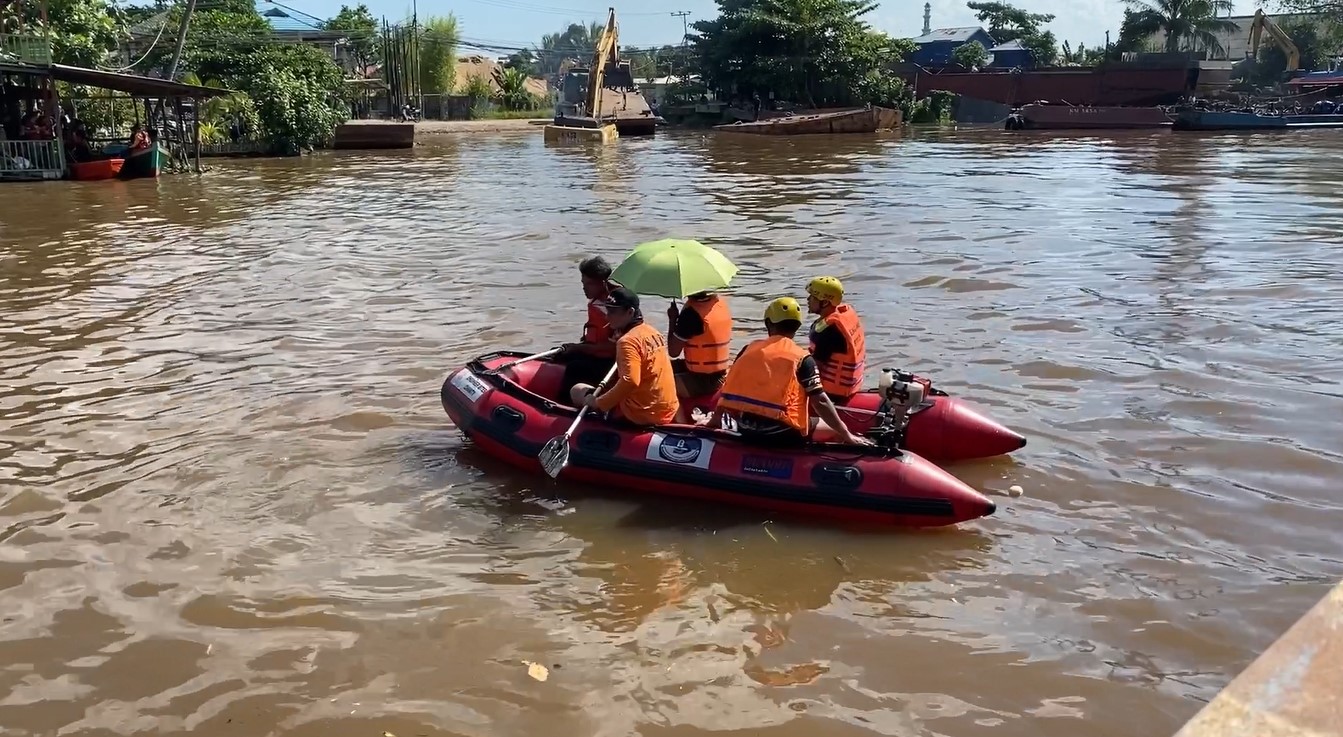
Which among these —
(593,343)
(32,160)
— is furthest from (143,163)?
(593,343)

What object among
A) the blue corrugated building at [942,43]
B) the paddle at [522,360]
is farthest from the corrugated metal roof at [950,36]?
the paddle at [522,360]

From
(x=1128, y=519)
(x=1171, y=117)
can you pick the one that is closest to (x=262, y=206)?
(x=1128, y=519)

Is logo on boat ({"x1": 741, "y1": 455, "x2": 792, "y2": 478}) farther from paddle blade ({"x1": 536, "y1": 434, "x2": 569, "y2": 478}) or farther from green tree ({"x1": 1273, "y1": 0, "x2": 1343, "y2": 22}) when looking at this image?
green tree ({"x1": 1273, "y1": 0, "x2": 1343, "y2": 22})

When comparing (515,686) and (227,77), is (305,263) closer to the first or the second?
(515,686)

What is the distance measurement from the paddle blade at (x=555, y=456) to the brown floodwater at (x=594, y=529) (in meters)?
0.29

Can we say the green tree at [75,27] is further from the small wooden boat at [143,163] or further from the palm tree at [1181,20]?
the palm tree at [1181,20]

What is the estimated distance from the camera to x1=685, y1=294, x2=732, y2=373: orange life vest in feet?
23.3

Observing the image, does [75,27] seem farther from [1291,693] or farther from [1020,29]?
[1020,29]

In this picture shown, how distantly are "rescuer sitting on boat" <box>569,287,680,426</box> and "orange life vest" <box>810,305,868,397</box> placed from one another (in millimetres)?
1024

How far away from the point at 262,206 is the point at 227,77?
18213 mm

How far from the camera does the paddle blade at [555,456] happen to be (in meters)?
6.46

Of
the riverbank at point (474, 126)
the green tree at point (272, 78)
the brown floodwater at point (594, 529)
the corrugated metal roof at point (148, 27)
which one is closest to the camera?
the brown floodwater at point (594, 529)

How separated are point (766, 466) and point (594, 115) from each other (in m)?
43.5

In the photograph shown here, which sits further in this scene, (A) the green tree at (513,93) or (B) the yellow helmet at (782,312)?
(A) the green tree at (513,93)
